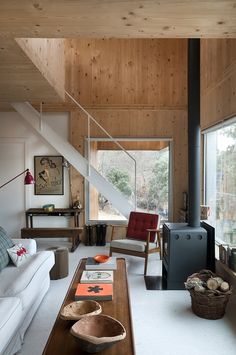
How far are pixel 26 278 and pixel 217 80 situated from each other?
3.68 metres

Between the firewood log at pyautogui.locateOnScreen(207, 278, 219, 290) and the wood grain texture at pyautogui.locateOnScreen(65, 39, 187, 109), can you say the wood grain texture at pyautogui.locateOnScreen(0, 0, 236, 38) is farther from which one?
the wood grain texture at pyautogui.locateOnScreen(65, 39, 187, 109)

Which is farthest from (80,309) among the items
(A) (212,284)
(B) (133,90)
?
(B) (133,90)

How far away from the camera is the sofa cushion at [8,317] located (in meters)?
1.98

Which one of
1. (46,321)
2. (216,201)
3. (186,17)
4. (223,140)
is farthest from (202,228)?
(186,17)

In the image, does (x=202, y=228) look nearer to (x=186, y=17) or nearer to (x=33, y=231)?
(x=186, y=17)

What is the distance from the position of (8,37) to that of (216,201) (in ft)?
12.0

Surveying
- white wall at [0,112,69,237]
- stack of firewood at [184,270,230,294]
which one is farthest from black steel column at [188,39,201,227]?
white wall at [0,112,69,237]

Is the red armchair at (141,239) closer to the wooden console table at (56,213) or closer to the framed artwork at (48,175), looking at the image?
the wooden console table at (56,213)

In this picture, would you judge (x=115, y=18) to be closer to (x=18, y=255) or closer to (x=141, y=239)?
(x=18, y=255)

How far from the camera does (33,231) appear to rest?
5.41 meters

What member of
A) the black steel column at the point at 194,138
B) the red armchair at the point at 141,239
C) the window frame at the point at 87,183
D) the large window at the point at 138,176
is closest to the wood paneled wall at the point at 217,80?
the black steel column at the point at 194,138

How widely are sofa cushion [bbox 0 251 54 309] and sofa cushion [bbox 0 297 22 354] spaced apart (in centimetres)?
14

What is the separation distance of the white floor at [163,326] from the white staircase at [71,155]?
2.00 m

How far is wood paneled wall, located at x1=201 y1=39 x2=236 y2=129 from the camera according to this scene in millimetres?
3793
